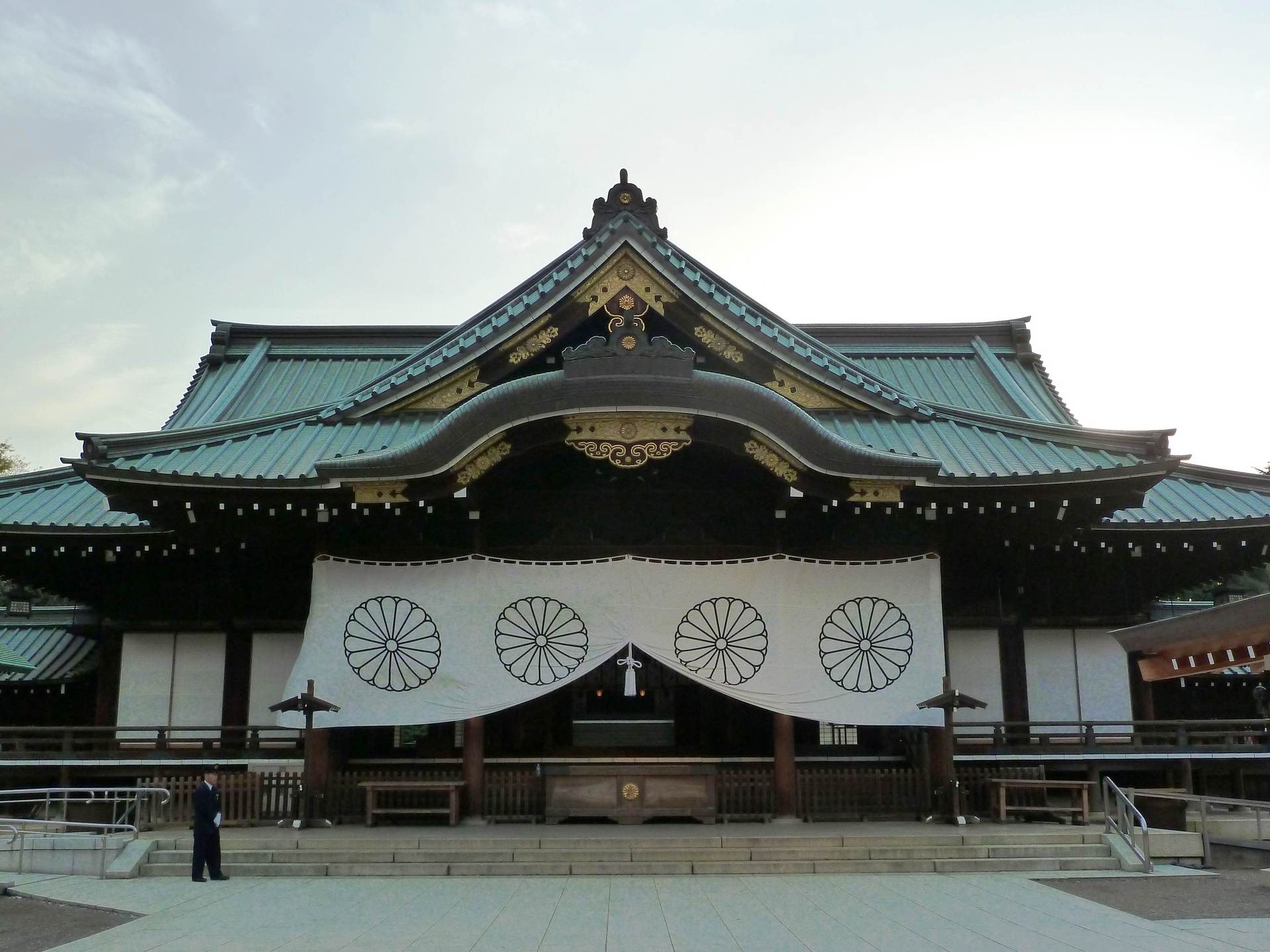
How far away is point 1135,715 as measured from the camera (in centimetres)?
1559

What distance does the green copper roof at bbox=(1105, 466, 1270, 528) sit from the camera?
47.2 feet

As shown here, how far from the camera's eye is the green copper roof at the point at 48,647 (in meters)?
17.1

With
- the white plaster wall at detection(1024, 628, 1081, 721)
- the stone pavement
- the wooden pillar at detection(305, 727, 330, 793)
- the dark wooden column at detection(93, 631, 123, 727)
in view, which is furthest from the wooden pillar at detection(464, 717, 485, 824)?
the white plaster wall at detection(1024, 628, 1081, 721)

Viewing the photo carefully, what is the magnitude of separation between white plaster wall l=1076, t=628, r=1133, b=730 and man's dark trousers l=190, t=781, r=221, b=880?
11.3 metres

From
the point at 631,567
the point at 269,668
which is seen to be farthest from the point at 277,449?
the point at 631,567

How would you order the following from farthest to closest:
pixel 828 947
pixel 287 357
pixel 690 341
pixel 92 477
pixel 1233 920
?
1. pixel 287 357
2. pixel 690 341
3. pixel 92 477
4. pixel 1233 920
5. pixel 828 947

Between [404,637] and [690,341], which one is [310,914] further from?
[690,341]

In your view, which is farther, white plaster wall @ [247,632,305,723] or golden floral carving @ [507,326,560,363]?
white plaster wall @ [247,632,305,723]

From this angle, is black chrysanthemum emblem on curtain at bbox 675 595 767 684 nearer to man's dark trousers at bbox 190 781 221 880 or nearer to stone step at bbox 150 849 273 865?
stone step at bbox 150 849 273 865

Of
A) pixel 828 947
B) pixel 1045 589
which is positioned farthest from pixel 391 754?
pixel 1045 589

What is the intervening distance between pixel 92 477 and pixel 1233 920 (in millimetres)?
12344

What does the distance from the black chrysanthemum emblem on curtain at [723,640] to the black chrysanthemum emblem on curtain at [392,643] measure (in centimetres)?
309

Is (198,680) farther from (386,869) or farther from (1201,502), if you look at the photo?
(1201,502)

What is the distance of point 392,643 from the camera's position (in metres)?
13.5
